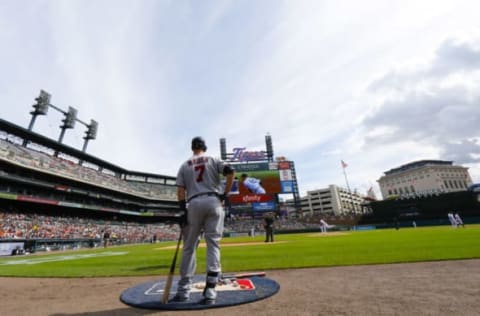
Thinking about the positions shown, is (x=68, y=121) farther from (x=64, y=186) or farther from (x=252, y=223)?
(x=252, y=223)

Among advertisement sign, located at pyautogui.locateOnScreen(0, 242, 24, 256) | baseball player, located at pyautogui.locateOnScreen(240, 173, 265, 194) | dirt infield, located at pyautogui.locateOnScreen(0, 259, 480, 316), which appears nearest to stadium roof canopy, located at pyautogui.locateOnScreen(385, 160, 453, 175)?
baseball player, located at pyautogui.locateOnScreen(240, 173, 265, 194)

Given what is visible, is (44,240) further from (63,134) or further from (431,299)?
(431,299)

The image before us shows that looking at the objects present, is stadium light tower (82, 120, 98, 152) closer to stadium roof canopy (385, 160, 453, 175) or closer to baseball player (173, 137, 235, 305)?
baseball player (173, 137, 235, 305)

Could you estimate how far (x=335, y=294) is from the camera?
3.26 m

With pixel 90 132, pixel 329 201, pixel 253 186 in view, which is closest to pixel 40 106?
pixel 90 132

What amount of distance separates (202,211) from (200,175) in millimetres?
535

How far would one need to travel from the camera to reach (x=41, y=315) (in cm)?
305

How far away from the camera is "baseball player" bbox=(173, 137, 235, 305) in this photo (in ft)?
11.0

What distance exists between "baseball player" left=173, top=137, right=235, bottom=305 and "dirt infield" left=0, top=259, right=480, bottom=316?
51 centimetres

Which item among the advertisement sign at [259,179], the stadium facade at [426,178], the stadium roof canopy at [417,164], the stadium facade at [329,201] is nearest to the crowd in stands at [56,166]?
the advertisement sign at [259,179]

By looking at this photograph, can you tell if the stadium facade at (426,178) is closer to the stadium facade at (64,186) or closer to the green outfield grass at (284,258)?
the stadium facade at (64,186)

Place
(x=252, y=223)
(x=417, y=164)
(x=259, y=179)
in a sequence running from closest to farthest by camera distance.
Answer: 1. (x=259, y=179)
2. (x=252, y=223)
3. (x=417, y=164)

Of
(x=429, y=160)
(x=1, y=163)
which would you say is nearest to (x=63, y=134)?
(x=1, y=163)

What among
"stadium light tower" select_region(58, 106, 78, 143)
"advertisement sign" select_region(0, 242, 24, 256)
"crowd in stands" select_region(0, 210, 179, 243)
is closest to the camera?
"advertisement sign" select_region(0, 242, 24, 256)
